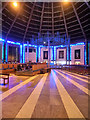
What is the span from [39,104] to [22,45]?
29.2m

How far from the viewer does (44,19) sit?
27.9 meters

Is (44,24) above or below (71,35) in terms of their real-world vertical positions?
above

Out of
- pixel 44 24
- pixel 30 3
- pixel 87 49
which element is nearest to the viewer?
pixel 30 3

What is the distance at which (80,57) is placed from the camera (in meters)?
29.2

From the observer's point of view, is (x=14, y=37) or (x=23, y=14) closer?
(x=23, y=14)

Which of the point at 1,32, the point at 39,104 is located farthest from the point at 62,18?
the point at 39,104

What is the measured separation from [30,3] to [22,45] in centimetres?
1236

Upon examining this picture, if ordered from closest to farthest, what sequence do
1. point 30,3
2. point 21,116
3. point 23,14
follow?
point 21,116, point 30,3, point 23,14

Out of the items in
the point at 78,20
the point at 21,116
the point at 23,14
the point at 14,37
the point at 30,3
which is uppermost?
the point at 30,3

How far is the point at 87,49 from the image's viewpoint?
26.6m

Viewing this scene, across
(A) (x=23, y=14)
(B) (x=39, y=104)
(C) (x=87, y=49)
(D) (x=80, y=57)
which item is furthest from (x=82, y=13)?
(B) (x=39, y=104)

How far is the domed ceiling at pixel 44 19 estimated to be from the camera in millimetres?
22797

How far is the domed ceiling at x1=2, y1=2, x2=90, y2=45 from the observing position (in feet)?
74.8

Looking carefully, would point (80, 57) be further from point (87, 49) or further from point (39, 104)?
point (39, 104)
